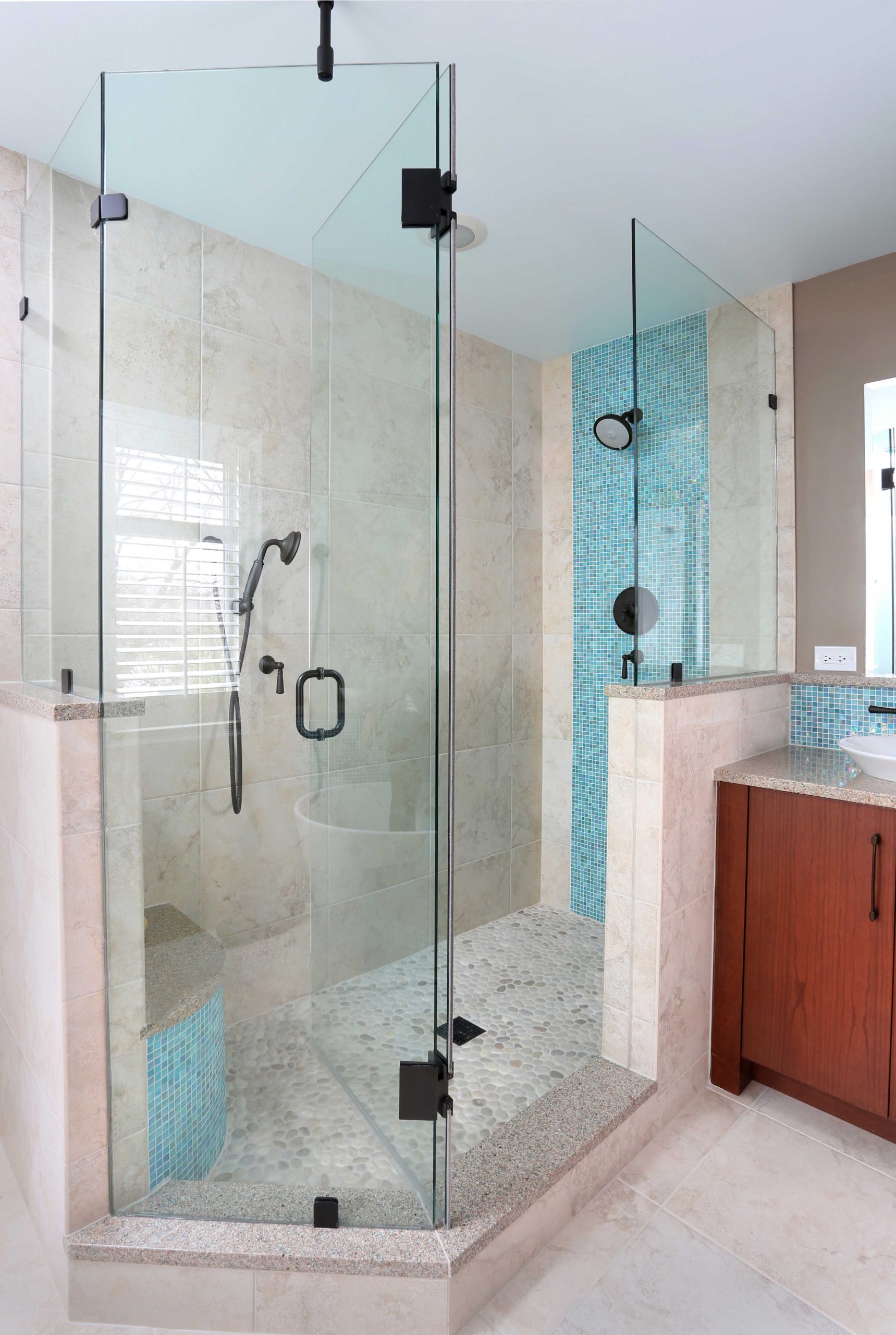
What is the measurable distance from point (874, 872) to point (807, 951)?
29 cm

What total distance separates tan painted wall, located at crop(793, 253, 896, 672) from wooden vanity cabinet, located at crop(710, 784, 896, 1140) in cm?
79

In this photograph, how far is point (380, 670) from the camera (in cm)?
144

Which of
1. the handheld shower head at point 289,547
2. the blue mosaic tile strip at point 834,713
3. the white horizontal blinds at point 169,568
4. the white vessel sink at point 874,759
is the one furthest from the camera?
A: the blue mosaic tile strip at point 834,713

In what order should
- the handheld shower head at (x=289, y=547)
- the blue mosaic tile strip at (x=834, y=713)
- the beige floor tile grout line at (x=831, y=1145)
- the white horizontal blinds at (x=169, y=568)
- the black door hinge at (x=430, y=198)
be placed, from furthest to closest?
the blue mosaic tile strip at (x=834, y=713) → the beige floor tile grout line at (x=831, y=1145) → the handheld shower head at (x=289, y=547) → the white horizontal blinds at (x=169, y=568) → the black door hinge at (x=430, y=198)

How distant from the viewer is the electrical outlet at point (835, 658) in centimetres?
240

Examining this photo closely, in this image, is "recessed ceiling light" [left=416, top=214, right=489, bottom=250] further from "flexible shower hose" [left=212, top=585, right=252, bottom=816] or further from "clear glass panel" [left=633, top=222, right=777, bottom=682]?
"flexible shower hose" [left=212, top=585, right=252, bottom=816]

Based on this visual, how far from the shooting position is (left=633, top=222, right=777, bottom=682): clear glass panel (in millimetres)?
1948

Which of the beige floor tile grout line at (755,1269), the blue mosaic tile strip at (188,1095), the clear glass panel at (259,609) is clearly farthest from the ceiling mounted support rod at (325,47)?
the beige floor tile grout line at (755,1269)

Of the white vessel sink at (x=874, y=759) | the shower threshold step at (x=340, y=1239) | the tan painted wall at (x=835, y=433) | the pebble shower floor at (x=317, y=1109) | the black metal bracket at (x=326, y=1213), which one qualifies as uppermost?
the tan painted wall at (x=835, y=433)

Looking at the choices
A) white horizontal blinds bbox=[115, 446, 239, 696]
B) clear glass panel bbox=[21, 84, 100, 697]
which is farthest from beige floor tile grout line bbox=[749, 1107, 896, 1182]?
clear glass panel bbox=[21, 84, 100, 697]

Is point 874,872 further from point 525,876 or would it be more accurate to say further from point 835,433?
point 525,876

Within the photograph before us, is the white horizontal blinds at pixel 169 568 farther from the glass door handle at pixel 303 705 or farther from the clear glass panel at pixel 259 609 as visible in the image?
the glass door handle at pixel 303 705

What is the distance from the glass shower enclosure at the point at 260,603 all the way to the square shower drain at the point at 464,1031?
2.52 ft

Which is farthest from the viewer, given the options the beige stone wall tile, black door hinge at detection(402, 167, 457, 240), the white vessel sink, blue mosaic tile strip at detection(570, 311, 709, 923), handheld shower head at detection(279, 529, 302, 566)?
the beige stone wall tile
